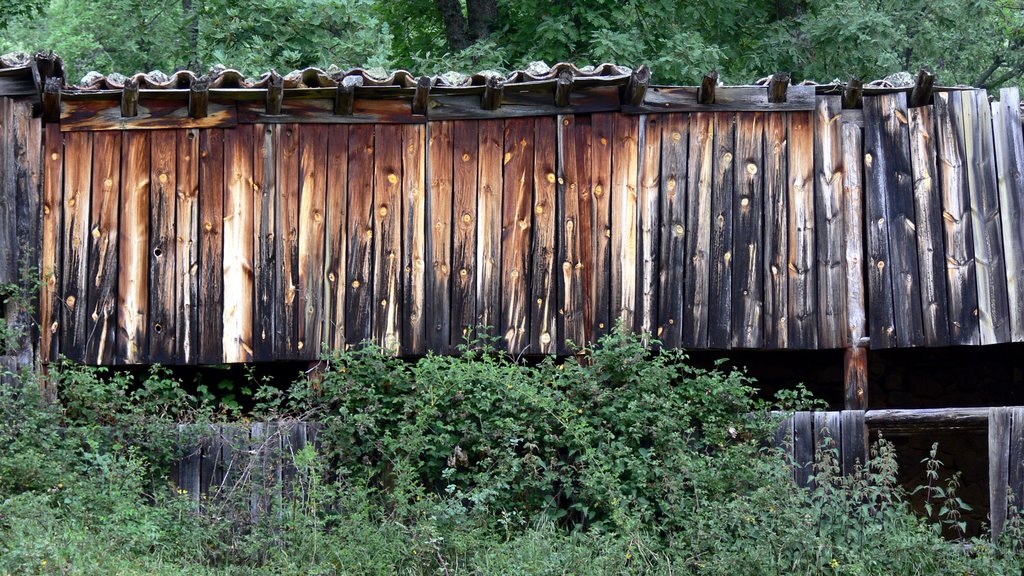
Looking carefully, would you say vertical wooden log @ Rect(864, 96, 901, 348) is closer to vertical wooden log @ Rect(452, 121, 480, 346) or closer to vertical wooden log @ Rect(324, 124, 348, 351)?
vertical wooden log @ Rect(452, 121, 480, 346)

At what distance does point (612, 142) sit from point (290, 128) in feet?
7.53

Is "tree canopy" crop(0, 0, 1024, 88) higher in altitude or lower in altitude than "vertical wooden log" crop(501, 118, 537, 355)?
higher

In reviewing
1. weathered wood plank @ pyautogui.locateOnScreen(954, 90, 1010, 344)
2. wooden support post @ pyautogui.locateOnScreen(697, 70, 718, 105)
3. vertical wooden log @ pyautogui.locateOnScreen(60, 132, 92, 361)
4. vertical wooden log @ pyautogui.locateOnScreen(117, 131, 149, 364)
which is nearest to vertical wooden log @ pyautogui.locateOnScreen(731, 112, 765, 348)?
wooden support post @ pyautogui.locateOnScreen(697, 70, 718, 105)

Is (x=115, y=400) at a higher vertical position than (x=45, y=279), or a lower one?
lower

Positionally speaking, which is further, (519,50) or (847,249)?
(519,50)

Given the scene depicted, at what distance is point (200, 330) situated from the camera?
8.62 meters

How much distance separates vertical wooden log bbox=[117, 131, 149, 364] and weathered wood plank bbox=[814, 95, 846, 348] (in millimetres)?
4690

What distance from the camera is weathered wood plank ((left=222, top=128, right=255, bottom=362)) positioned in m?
8.62

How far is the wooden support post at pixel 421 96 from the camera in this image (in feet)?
27.8

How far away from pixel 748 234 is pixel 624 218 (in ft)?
2.87

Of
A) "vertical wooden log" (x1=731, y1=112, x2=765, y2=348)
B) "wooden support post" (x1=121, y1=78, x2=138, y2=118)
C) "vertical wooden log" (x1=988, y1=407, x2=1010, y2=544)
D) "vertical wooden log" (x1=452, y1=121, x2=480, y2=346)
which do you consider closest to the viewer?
"vertical wooden log" (x1=988, y1=407, x2=1010, y2=544)

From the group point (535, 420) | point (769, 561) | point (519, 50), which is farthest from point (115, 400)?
point (519, 50)

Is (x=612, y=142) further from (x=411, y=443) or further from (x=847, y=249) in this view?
(x=411, y=443)

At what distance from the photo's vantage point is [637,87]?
8617 millimetres
